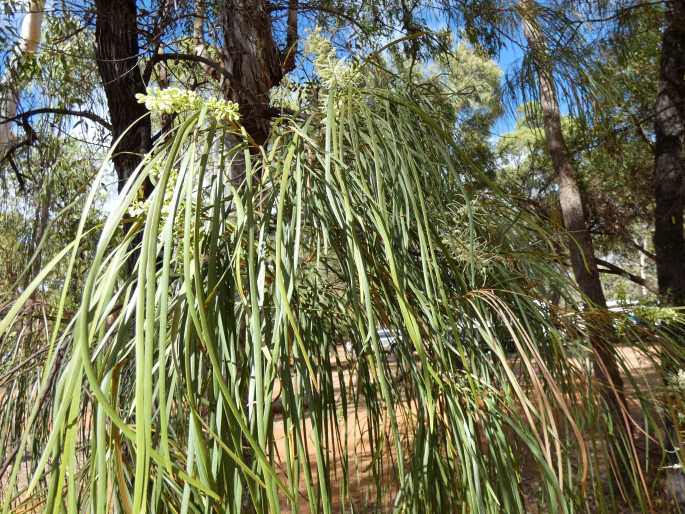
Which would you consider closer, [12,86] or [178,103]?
[178,103]

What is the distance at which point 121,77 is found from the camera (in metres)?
1.42

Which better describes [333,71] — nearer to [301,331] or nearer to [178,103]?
[178,103]

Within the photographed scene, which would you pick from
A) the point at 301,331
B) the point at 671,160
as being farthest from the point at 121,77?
the point at 671,160

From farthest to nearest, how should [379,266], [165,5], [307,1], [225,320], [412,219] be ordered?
[307,1] → [165,5] → [412,219] → [379,266] → [225,320]

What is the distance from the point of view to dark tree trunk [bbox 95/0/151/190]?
1436mm

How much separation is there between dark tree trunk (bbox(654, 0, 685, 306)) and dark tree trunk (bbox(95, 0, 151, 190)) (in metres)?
2.31

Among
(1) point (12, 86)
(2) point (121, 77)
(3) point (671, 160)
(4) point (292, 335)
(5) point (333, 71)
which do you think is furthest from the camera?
(3) point (671, 160)

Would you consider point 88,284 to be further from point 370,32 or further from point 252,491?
point 370,32

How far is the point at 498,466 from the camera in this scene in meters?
0.62

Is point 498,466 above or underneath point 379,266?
underneath

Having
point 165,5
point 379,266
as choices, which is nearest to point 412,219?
point 379,266

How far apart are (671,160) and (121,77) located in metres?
2.40

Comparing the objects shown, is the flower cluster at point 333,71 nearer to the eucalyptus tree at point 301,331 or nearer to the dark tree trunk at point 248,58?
the eucalyptus tree at point 301,331

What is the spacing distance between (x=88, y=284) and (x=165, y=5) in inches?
58.0
